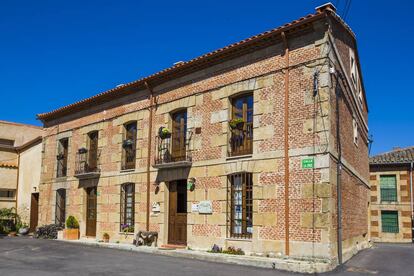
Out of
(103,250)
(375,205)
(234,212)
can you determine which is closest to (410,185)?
(375,205)

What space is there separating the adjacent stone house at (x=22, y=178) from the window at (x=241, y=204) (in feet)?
48.9

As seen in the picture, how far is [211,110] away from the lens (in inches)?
615

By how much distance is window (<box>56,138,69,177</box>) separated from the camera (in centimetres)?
2306

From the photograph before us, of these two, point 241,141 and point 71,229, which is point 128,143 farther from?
point 241,141

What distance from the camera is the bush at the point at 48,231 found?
21.1 metres

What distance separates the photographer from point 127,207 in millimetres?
18734

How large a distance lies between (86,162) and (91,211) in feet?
7.54

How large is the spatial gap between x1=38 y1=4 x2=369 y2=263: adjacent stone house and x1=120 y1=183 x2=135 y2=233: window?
42 millimetres

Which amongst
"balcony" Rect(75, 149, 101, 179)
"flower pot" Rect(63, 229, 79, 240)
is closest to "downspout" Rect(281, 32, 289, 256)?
"balcony" Rect(75, 149, 101, 179)

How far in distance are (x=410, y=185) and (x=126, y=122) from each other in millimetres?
19430

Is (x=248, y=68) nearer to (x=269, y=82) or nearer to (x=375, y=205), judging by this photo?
(x=269, y=82)

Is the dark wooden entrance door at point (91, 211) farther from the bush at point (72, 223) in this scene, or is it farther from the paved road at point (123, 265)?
the paved road at point (123, 265)

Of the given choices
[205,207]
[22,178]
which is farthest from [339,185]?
[22,178]

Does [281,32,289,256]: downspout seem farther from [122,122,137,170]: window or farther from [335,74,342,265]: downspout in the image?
[122,122,137,170]: window
